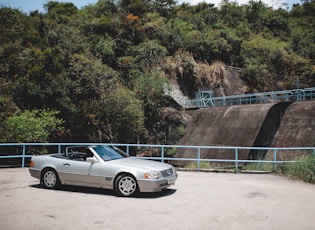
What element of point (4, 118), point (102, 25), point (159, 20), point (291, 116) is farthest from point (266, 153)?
point (159, 20)

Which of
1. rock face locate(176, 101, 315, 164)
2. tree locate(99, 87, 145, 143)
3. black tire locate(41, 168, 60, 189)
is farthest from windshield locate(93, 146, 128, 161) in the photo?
tree locate(99, 87, 145, 143)

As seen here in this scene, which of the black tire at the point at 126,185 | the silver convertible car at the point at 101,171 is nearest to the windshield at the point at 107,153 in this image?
the silver convertible car at the point at 101,171

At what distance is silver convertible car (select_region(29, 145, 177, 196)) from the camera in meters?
8.59

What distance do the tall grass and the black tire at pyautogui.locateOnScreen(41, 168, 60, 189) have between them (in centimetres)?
859

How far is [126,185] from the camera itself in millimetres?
8688

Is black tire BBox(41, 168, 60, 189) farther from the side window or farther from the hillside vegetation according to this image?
the hillside vegetation

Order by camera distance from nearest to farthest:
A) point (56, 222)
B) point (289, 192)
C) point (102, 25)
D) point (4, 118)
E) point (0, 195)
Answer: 1. point (56, 222)
2. point (0, 195)
3. point (289, 192)
4. point (4, 118)
5. point (102, 25)

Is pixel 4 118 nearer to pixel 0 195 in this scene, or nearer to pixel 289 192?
pixel 0 195

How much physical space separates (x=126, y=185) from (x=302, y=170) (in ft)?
23.1

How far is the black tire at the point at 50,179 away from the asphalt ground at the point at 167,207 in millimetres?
229

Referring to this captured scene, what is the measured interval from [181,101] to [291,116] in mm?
16324

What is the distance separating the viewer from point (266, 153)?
19.6m

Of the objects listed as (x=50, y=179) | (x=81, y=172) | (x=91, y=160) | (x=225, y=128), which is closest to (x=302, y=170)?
(x=91, y=160)

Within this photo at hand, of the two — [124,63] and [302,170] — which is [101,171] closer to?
[302,170]
